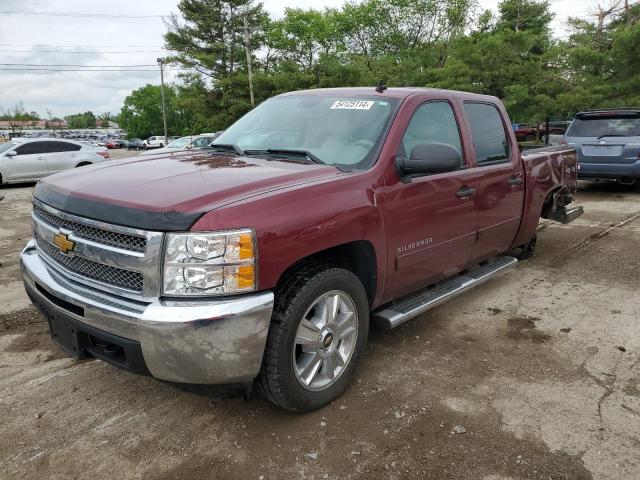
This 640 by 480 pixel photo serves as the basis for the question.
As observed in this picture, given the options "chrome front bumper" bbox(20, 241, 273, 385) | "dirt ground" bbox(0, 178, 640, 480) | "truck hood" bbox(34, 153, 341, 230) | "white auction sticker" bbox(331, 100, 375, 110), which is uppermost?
"white auction sticker" bbox(331, 100, 375, 110)

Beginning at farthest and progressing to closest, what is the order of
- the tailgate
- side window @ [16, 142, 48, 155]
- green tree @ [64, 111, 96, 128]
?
1. green tree @ [64, 111, 96, 128]
2. side window @ [16, 142, 48, 155]
3. the tailgate

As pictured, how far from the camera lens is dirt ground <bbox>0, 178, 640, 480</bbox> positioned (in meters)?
2.49

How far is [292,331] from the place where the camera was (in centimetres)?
258

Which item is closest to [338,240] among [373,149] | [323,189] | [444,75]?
[323,189]

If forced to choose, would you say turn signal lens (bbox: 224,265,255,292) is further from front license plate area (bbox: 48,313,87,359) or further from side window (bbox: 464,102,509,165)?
side window (bbox: 464,102,509,165)

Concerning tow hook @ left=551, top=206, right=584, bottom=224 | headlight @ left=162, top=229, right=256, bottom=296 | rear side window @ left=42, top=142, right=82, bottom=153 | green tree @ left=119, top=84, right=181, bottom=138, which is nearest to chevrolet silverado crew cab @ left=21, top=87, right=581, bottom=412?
headlight @ left=162, top=229, right=256, bottom=296

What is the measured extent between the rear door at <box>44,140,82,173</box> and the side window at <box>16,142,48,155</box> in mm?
188

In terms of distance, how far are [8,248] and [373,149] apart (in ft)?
19.6

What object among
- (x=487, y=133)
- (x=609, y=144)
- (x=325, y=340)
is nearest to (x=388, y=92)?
(x=487, y=133)

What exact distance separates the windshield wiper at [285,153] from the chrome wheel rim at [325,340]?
36.2 inches

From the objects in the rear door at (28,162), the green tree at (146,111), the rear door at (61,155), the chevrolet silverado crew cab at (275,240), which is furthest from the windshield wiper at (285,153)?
the green tree at (146,111)

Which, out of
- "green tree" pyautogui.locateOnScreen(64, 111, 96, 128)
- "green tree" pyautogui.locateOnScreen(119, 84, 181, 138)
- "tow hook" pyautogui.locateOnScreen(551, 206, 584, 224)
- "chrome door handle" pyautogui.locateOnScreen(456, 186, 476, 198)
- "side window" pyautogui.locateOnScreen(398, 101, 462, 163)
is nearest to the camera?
"side window" pyautogui.locateOnScreen(398, 101, 462, 163)

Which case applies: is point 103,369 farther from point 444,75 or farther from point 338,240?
point 444,75

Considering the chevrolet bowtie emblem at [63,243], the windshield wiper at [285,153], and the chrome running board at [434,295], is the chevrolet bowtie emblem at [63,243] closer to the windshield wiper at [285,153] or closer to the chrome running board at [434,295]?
the windshield wiper at [285,153]
